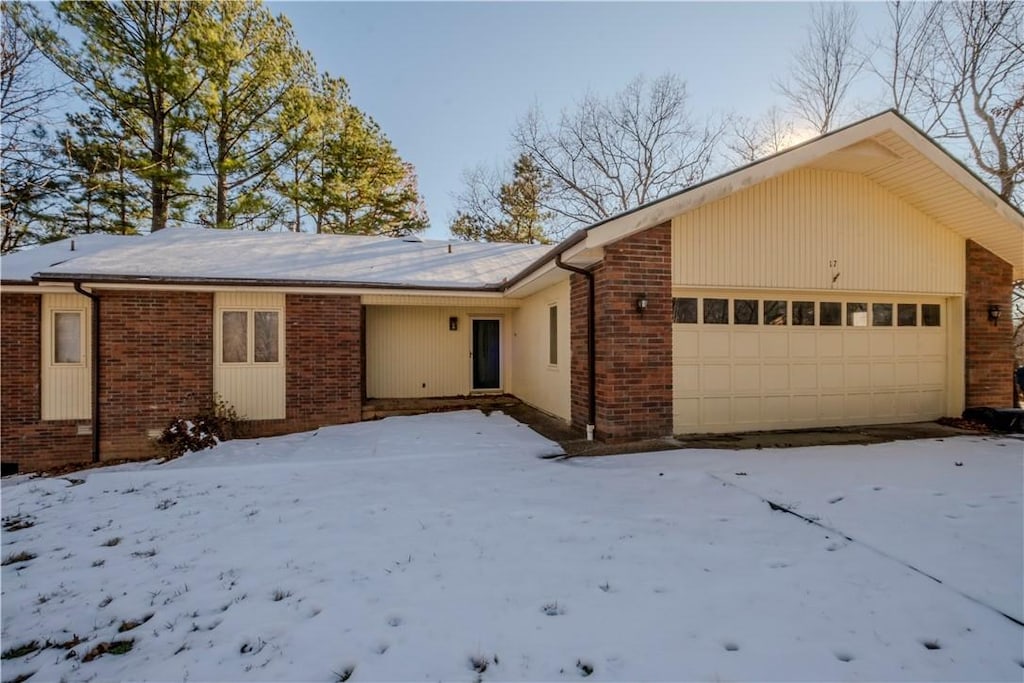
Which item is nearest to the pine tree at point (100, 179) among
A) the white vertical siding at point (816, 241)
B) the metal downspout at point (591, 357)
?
the metal downspout at point (591, 357)

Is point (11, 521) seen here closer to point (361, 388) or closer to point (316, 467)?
point (316, 467)

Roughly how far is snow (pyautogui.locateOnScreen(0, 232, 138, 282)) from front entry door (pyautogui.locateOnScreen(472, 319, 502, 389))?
794cm

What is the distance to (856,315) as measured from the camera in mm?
7719

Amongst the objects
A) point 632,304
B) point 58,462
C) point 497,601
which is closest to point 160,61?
point 58,462

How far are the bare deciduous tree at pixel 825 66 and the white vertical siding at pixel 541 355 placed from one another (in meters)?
16.5

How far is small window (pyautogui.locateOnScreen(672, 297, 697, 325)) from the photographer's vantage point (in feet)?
22.4

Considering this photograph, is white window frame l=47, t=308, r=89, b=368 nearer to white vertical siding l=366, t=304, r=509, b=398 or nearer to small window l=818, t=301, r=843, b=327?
white vertical siding l=366, t=304, r=509, b=398

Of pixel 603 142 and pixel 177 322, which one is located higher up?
pixel 603 142

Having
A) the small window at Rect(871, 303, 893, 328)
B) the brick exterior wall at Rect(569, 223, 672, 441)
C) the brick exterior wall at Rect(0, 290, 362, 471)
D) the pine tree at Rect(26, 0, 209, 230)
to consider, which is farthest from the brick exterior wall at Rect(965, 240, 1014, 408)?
the pine tree at Rect(26, 0, 209, 230)

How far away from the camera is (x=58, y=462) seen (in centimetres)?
849

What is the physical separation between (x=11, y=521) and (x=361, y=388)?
564 cm

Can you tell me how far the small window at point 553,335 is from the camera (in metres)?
8.51

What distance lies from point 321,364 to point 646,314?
6.23 meters

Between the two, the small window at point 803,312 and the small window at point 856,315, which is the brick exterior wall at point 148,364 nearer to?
the small window at point 803,312
